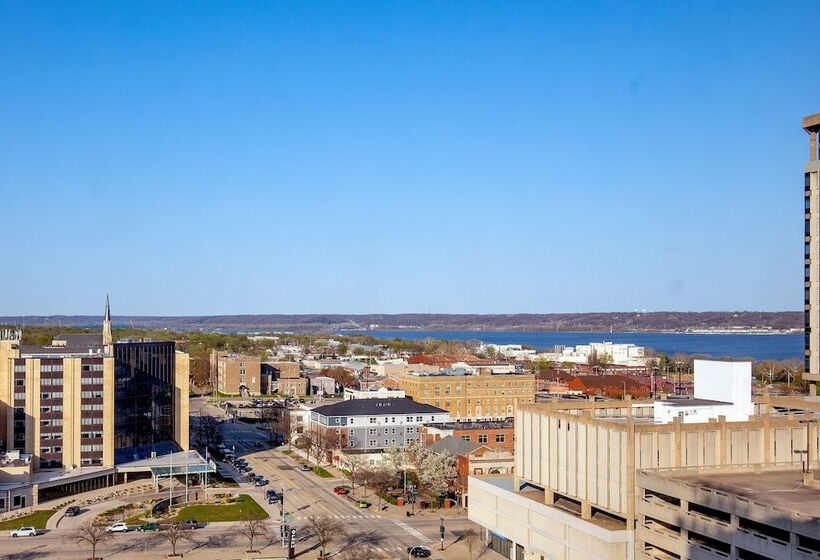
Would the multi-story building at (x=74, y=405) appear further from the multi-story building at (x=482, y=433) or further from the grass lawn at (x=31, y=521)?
the multi-story building at (x=482, y=433)

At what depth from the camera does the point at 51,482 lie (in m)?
69.5

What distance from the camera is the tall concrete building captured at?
5584 centimetres

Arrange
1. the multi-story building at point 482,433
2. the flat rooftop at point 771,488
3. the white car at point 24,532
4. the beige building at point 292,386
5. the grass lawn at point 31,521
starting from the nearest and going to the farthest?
the flat rooftop at point 771,488 < the white car at point 24,532 < the grass lawn at point 31,521 < the multi-story building at point 482,433 < the beige building at point 292,386

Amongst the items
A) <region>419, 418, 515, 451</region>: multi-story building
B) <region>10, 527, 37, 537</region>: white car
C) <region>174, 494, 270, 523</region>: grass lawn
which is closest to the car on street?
<region>174, 494, 270, 523</region>: grass lawn

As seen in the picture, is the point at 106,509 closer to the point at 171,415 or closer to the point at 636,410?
the point at 171,415

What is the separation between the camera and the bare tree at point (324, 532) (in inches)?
2147

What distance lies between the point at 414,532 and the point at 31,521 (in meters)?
25.0

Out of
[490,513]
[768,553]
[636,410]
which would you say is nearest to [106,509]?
[490,513]

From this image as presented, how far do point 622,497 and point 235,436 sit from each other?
74.2 metres

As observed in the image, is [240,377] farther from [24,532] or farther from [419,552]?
[419,552]

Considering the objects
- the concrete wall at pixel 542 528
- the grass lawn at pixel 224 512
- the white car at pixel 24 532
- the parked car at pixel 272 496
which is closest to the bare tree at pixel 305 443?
the parked car at pixel 272 496

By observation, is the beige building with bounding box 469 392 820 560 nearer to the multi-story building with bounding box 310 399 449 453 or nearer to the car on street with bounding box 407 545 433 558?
the car on street with bounding box 407 545 433 558

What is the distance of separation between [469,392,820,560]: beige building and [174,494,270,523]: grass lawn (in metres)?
20.6

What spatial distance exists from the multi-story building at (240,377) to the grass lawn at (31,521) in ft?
327
